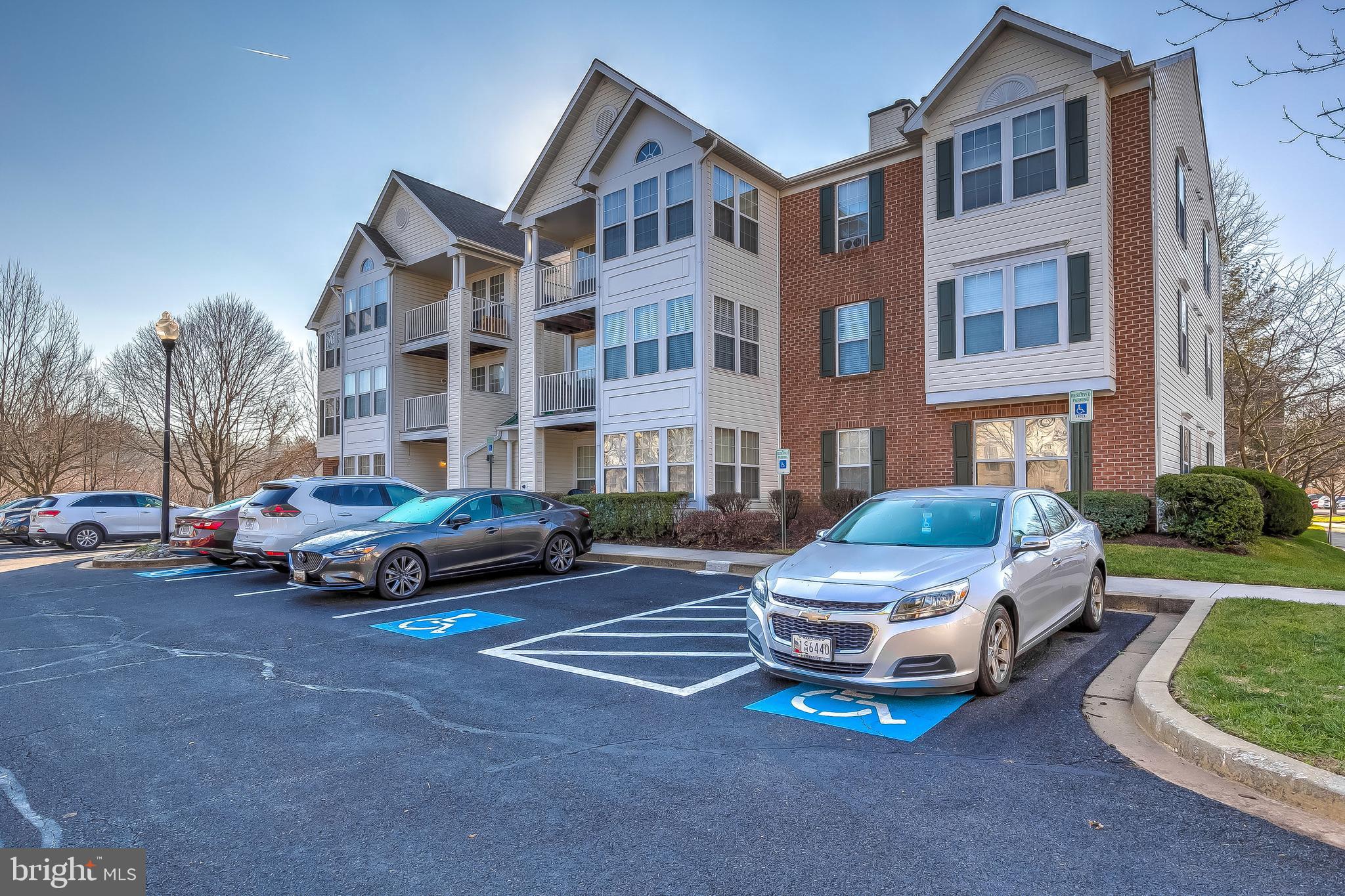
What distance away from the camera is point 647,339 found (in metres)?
19.1

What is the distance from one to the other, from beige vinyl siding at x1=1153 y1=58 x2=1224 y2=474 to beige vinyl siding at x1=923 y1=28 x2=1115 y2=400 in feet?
3.90

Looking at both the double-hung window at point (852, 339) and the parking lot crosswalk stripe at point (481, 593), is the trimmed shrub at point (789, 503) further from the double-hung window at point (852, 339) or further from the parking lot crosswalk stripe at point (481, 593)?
the parking lot crosswalk stripe at point (481, 593)

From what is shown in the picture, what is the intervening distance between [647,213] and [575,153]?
13.4ft

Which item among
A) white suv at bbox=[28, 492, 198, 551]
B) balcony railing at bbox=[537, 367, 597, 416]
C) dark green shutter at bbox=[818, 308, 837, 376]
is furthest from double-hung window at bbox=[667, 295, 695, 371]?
white suv at bbox=[28, 492, 198, 551]

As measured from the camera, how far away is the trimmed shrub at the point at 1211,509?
1287 cm

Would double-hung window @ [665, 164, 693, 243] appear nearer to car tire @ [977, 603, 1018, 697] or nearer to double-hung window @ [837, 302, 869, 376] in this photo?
double-hung window @ [837, 302, 869, 376]

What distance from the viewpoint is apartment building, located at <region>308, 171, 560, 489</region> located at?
24484 mm

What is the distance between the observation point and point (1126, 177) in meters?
14.9

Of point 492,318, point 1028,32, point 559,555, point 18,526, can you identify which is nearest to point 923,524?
point 559,555

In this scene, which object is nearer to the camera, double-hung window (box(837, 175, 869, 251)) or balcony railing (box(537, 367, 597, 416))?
double-hung window (box(837, 175, 869, 251))

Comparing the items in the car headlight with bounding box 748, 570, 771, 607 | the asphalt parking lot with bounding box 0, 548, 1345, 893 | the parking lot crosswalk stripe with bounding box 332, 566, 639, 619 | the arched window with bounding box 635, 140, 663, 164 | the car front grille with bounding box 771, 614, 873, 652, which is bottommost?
the parking lot crosswalk stripe with bounding box 332, 566, 639, 619

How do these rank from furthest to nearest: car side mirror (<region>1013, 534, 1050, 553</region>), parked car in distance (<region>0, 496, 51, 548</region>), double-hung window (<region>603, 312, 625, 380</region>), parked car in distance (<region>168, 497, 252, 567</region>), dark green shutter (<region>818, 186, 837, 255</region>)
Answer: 1. parked car in distance (<region>0, 496, 51, 548</region>)
2. double-hung window (<region>603, 312, 625, 380</region>)
3. dark green shutter (<region>818, 186, 837, 255</region>)
4. parked car in distance (<region>168, 497, 252, 567</region>)
5. car side mirror (<region>1013, 534, 1050, 553</region>)

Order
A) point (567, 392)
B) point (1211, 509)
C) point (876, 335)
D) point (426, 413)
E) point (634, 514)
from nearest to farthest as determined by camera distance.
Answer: point (1211, 509), point (634, 514), point (876, 335), point (567, 392), point (426, 413)

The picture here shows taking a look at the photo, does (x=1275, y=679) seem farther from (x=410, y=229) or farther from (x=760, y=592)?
(x=410, y=229)
